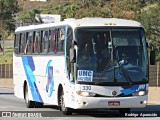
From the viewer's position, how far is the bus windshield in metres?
17.6

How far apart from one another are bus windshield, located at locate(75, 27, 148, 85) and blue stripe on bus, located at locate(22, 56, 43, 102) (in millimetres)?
4648

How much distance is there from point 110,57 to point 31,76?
612cm

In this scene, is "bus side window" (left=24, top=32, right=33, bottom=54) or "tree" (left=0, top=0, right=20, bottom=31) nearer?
"bus side window" (left=24, top=32, right=33, bottom=54)

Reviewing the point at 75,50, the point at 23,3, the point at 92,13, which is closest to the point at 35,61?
the point at 75,50

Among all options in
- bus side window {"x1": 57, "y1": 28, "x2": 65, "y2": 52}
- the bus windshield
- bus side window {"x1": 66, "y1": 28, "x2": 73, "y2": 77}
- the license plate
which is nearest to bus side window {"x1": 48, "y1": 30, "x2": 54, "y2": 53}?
bus side window {"x1": 57, "y1": 28, "x2": 65, "y2": 52}

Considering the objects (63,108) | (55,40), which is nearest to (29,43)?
(55,40)

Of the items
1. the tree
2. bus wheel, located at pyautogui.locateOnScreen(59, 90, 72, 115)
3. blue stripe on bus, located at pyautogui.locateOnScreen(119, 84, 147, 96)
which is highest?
the tree

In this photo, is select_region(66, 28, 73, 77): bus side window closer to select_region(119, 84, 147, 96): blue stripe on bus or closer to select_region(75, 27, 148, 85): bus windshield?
select_region(75, 27, 148, 85): bus windshield

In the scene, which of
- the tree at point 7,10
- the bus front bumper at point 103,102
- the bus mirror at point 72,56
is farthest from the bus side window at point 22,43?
the tree at point 7,10

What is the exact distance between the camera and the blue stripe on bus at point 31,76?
22386 millimetres

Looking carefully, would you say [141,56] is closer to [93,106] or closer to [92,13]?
[93,106]

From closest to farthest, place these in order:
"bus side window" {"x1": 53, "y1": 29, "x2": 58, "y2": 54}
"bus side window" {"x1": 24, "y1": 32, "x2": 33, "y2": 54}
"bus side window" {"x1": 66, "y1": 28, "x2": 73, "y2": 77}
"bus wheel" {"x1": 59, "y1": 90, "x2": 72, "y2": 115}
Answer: "bus side window" {"x1": 66, "y1": 28, "x2": 73, "y2": 77}, "bus wheel" {"x1": 59, "y1": 90, "x2": 72, "y2": 115}, "bus side window" {"x1": 53, "y1": 29, "x2": 58, "y2": 54}, "bus side window" {"x1": 24, "y1": 32, "x2": 33, "y2": 54}

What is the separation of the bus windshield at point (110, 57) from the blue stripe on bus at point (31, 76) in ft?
15.2

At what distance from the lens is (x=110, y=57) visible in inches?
700
